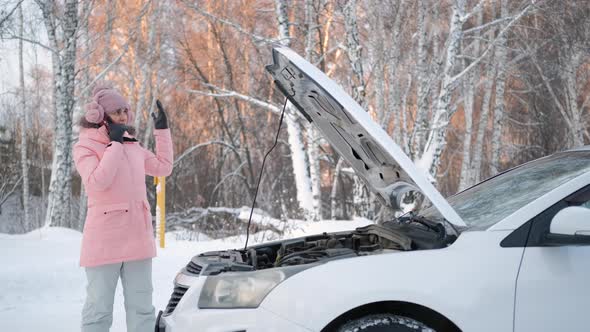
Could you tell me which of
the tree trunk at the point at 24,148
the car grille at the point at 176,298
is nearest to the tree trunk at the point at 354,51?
the car grille at the point at 176,298

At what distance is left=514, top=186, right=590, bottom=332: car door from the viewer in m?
2.64

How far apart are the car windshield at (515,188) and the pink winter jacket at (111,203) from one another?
1.69m

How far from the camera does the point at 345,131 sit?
3.67 meters

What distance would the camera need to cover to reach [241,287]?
2.86 m

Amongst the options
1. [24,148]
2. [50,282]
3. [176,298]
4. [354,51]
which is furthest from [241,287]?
[24,148]

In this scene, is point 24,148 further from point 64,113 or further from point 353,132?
point 353,132

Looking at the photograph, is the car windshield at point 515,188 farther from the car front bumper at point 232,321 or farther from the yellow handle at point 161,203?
the yellow handle at point 161,203

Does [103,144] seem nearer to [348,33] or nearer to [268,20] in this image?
[348,33]

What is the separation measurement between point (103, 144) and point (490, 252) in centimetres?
225

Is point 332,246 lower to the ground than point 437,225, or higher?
lower

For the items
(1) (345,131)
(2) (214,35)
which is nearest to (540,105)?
(2) (214,35)

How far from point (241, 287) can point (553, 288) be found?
1321 mm

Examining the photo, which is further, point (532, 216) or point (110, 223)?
point (110, 223)

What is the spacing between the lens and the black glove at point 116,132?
3.65m
